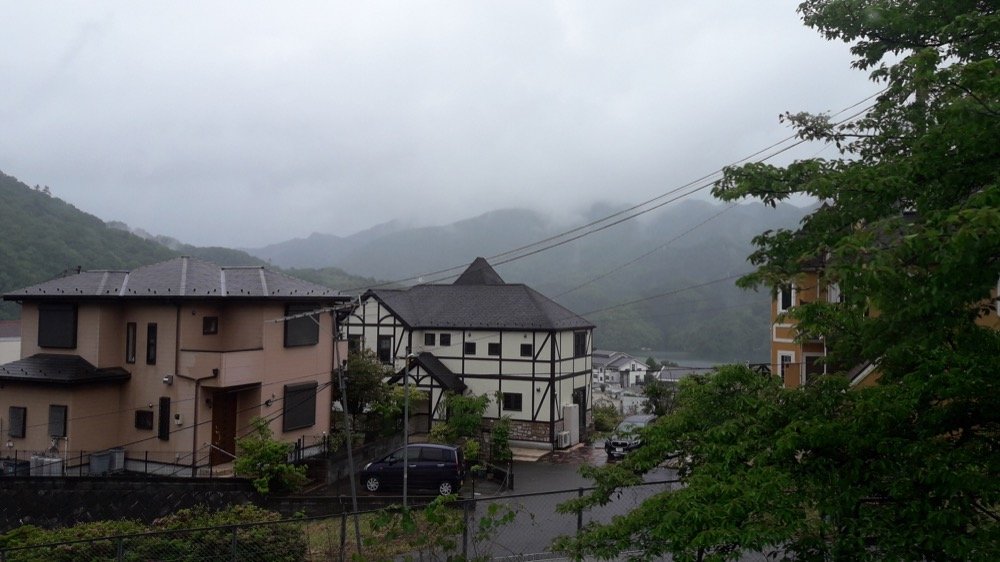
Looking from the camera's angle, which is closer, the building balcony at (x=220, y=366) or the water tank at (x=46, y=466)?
the water tank at (x=46, y=466)

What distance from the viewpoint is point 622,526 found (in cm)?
722

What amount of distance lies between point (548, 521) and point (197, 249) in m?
77.6

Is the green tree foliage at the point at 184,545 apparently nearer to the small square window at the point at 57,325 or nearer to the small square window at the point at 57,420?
the small square window at the point at 57,420

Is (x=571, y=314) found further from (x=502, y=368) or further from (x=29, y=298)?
(x=29, y=298)

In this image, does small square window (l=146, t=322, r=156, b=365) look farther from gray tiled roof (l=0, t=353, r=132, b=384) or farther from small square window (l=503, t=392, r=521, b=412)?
small square window (l=503, t=392, r=521, b=412)

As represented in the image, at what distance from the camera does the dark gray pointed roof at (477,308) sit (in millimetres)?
32219

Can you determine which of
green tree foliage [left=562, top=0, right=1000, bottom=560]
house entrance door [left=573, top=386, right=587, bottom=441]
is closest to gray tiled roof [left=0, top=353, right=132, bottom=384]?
house entrance door [left=573, top=386, right=587, bottom=441]

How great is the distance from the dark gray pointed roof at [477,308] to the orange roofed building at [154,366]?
9.76 meters

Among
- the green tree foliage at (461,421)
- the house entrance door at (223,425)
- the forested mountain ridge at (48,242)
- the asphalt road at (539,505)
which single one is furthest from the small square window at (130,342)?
the forested mountain ridge at (48,242)

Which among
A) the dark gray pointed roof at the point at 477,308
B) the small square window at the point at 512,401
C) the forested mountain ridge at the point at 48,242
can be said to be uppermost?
the forested mountain ridge at the point at 48,242

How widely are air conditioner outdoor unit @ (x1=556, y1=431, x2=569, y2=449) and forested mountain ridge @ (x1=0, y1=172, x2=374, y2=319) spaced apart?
2722 cm

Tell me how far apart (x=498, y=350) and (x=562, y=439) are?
14.6ft

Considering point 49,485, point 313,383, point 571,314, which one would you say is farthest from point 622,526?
point 571,314

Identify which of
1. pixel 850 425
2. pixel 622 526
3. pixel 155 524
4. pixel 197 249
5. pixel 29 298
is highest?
pixel 197 249
